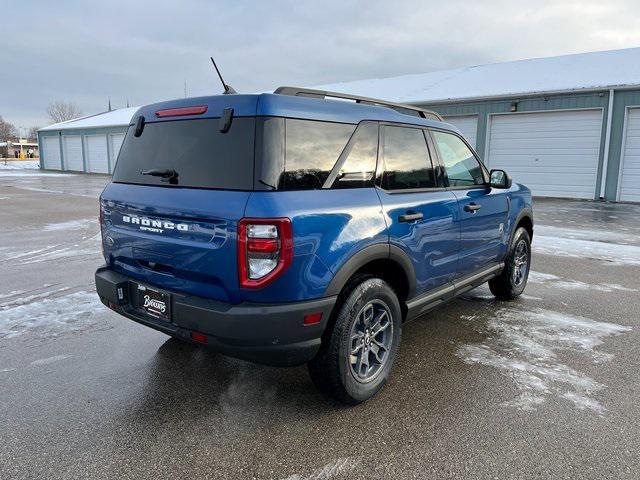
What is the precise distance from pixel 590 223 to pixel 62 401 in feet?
40.4

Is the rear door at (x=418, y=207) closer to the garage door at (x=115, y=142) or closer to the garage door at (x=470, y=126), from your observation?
the garage door at (x=470, y=126)

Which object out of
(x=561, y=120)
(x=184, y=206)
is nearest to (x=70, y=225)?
(x=184, y=206)

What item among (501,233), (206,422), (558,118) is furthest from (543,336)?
(558,118)

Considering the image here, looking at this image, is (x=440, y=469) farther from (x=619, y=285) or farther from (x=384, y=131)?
(x=619, y=285)

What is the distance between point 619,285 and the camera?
6246 millimetres

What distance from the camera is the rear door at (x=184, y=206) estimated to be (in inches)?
105

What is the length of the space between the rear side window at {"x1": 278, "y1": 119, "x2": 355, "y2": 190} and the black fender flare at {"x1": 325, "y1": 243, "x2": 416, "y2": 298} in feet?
1.63

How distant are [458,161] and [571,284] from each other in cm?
303

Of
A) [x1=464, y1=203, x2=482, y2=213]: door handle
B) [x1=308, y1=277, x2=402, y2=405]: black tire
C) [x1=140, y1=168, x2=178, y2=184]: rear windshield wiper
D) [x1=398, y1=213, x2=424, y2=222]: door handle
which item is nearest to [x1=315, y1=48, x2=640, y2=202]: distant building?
[x1=464, y1=203, x2=482, y2=213]: door handle

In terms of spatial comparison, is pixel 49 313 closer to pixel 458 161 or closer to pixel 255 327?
pixel 255 327

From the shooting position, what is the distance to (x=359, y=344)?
316 centimetres

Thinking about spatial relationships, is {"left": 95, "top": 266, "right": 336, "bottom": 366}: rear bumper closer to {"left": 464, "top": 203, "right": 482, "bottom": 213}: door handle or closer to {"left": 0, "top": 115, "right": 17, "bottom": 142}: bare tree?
{"left": 464, "top": 203, "right": 482, "bottom": 213}: door handle

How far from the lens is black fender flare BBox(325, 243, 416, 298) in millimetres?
2842

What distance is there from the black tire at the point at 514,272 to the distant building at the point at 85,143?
3361 centimetres
